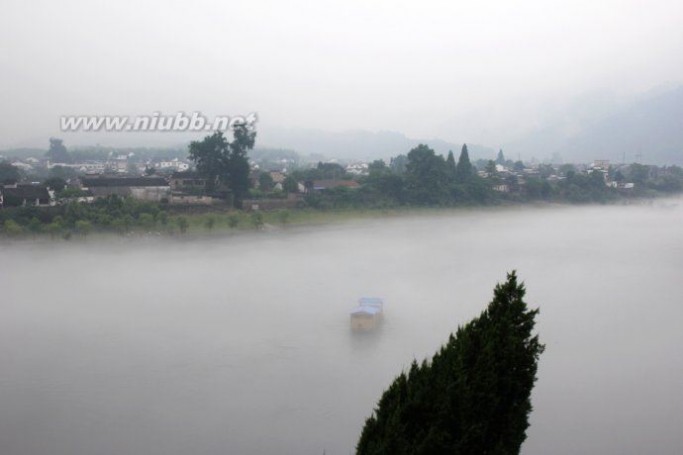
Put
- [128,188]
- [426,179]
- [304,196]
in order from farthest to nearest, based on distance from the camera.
A: [426,179], [304,196], [128,188]

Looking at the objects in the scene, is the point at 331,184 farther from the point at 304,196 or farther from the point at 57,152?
the point at 57,152

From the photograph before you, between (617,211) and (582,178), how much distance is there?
200 cm

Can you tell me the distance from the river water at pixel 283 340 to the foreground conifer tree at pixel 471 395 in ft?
5.43

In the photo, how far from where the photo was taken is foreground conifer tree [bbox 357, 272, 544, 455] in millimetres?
1663

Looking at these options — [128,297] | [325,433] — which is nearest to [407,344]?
[325,433]

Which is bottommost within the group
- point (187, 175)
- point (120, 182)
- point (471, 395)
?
point (471, 395)

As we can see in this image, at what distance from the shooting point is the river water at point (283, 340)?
3455 mm

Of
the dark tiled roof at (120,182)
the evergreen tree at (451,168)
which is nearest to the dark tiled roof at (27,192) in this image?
the dark tiled roof at (120,182)

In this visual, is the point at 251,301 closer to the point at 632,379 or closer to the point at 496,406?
the point at 632,379

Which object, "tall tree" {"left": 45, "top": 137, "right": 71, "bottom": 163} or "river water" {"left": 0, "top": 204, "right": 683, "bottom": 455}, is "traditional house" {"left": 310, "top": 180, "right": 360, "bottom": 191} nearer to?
"river water" {"left": 0, "top": 204, "right": 683, "bottom": 455}

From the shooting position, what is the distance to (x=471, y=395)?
1687 millimetres

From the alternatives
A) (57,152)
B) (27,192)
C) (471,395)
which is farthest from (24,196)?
(57,152)

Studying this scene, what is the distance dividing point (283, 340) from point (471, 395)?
3.36 metres

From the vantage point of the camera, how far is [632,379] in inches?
165
